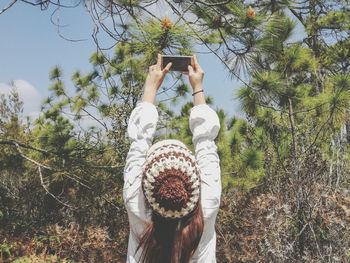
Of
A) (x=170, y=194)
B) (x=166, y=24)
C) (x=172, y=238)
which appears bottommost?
(x=172, y=238)

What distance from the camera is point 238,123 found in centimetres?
555

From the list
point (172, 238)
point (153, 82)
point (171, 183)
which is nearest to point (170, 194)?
point (171, 183)

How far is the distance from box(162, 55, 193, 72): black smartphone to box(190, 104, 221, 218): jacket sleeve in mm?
180

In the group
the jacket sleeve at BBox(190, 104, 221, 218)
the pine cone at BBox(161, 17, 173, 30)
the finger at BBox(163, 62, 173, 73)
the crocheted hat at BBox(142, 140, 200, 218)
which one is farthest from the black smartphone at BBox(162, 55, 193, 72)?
the pine cone at BBox(161, 17, 173, 30)

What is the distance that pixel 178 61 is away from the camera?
1.66m

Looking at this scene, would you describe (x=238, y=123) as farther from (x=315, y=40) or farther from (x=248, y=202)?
(x=315, y=40)

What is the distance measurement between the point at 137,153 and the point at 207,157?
0.61ft

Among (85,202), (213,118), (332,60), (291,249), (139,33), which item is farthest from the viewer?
(332,60)

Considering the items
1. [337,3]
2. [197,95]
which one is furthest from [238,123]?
[337,3]

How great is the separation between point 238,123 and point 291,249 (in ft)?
6.13

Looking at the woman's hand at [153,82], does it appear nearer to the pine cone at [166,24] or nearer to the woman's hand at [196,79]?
the woman's hand at [196,79]

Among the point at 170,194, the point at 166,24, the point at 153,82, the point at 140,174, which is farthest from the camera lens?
the point at 166,24

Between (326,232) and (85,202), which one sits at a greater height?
(85,202)

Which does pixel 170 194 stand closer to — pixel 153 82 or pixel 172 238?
pixel 172 238
